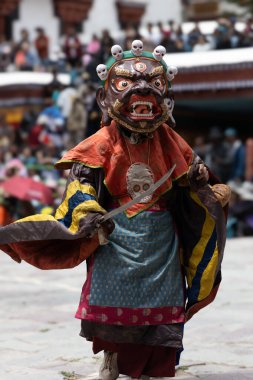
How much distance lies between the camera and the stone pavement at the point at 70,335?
17.1 feet

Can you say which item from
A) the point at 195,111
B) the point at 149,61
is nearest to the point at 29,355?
the point at 149,61

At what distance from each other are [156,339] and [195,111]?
13.2 m

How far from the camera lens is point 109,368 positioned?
191 inches

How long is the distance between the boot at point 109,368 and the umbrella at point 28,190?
28.4ft

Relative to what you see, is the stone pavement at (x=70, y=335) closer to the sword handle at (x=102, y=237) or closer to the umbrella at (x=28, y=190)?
the sword handle at (x=102, y=237)

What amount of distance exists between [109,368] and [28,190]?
8832 mm

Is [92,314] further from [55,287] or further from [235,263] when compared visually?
[235,263]

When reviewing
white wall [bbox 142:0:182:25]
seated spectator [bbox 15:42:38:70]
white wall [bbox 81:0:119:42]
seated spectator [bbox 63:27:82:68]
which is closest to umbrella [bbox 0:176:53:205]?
seated spectator [bbox 63:27:82:68]

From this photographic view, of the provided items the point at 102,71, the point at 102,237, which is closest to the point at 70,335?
the point at 102,237

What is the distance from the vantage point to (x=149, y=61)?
4.86m

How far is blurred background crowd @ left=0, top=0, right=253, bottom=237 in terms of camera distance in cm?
1362

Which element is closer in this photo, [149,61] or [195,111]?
[149,61]

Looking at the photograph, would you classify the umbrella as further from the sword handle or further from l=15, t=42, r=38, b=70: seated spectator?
the sword handle

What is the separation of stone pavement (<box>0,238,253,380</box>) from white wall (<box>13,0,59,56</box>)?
16821 mm
